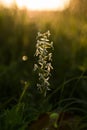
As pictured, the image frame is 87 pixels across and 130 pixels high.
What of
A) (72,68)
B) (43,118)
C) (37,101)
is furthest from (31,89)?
(43,118)

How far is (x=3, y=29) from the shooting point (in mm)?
5297

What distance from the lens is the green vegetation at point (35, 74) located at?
2.73 meters

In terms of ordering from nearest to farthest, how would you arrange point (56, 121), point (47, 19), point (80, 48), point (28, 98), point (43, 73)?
point (43, 73) → point (56, 121) → point (28, 98) → point (80, 48) → point (47, 19)


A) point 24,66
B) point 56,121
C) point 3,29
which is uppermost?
point 3,29

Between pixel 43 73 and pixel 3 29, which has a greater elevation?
pixel 3 29

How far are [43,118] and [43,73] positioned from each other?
1.12 feet

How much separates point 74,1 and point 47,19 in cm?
81

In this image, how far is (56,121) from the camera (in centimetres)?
263

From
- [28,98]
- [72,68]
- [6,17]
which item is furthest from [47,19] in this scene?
[28,98]

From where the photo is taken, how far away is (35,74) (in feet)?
10.6

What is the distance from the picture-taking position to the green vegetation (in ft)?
8.97

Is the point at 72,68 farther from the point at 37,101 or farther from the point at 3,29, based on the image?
the point at 3,29

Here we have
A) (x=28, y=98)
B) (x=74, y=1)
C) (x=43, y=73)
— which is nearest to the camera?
(x=43, y=73)

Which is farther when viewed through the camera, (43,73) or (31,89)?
(31,89)
